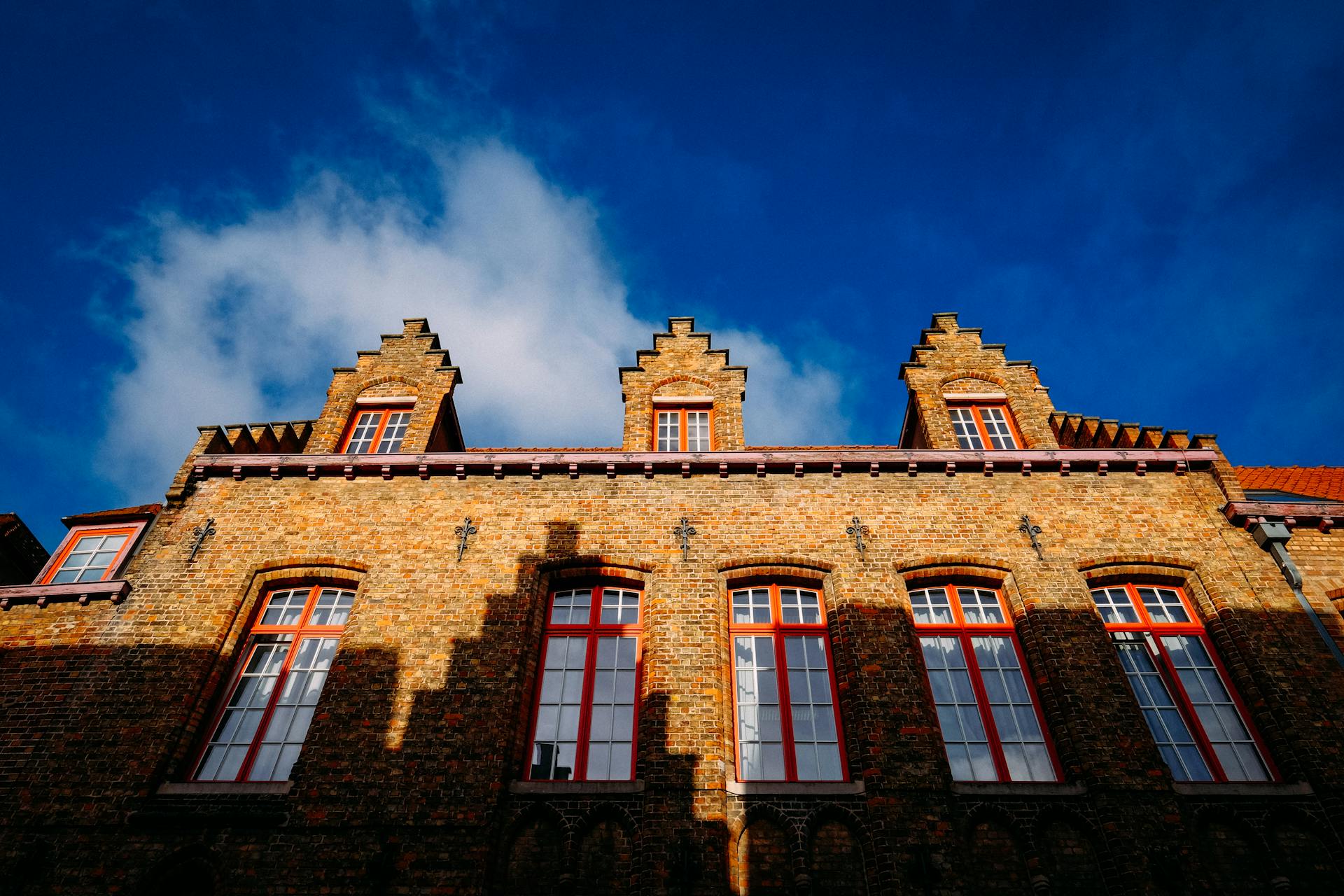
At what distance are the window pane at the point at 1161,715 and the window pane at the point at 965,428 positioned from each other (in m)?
3.83

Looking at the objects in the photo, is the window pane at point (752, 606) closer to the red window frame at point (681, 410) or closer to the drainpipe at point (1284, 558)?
the red window frame at point (681, 410)

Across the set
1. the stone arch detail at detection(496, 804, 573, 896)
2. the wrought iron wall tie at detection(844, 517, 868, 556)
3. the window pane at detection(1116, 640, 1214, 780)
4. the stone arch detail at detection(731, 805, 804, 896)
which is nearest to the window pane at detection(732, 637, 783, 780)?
the stone arch detail at detection(731, 805, 804, 896)

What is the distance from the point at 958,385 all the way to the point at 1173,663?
17.8 ft

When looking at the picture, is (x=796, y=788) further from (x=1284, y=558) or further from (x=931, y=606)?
(x=1284, y=558)

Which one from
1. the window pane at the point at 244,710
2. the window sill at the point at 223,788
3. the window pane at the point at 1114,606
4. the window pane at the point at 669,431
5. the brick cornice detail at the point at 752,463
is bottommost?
the window sill at the point at 223,788

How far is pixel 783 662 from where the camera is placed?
9398 millimetres

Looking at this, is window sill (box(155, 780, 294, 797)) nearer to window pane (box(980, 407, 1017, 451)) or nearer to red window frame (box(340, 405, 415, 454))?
red window frame (box(340, 405, 415, 454))

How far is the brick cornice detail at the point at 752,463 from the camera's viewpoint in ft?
36.8

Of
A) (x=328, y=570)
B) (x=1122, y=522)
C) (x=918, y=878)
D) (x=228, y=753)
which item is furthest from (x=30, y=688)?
(x=1122, y=522)

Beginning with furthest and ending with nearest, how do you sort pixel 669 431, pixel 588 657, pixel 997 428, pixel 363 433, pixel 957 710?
pixel 363 433, pixel 997 428, pixel 669 431, pixel 588 657, pixel 957 710

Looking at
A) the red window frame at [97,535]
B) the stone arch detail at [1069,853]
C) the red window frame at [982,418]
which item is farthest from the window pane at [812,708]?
the red window frame at [97,535]

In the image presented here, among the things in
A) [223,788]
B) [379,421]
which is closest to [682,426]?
[379,421]

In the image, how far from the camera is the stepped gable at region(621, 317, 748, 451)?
12.2 metres

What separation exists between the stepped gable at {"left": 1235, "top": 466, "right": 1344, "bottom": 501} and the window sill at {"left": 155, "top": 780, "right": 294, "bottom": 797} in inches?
586
